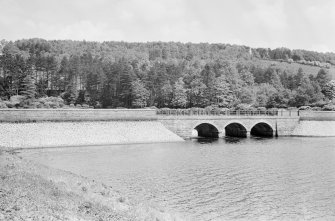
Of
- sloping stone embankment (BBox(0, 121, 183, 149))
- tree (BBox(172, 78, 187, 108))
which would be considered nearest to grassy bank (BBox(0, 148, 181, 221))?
sloping stone embankment (BBox(0, 121, 183, 149))

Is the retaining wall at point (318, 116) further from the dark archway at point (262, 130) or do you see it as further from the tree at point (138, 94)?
the tree at point (138, 94)

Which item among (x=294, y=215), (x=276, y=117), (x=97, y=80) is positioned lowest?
(x=294, y=215)

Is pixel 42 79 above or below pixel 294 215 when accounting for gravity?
above

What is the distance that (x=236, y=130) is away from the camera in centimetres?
8875

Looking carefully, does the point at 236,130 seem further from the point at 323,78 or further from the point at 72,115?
the point at 323,78

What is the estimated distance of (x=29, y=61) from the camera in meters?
126

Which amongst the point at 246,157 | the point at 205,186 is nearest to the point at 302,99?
the point at 246,157

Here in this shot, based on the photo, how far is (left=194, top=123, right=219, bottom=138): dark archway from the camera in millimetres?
83312

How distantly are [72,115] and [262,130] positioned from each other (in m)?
44.8

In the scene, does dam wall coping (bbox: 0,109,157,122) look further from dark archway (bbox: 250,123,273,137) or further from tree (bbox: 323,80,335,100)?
tree (bbox: 323,80,335,100)

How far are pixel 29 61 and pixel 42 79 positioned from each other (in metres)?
11.2

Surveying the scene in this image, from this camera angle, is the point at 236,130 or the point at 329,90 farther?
the point at 329,90

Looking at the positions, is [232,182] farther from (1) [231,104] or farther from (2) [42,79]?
(2) [42,79]

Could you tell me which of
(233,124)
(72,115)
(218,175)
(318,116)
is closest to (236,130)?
(233,124)
